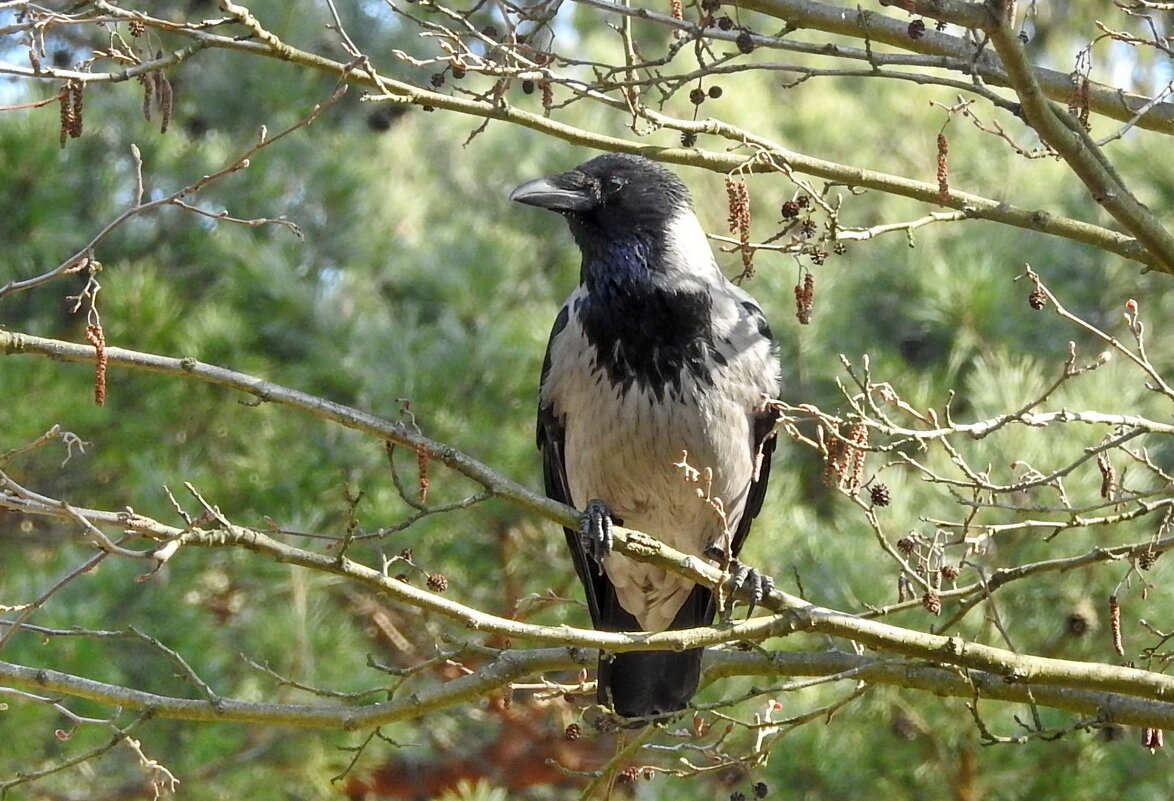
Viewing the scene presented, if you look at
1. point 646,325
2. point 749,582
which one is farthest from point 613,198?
point 749,582

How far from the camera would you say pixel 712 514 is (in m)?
4.31

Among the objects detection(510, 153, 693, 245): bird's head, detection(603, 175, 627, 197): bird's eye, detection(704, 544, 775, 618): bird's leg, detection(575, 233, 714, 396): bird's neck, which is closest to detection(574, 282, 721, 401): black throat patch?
detection(575, 233, 714, 396): bird's neck

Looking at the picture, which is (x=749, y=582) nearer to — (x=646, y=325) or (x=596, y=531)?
(x=596, y=531)

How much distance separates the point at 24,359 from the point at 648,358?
315 cm

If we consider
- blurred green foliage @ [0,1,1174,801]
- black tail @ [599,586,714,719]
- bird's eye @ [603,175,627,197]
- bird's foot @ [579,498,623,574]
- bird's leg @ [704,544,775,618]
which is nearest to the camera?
bird's leg @ [704,544,775,618]

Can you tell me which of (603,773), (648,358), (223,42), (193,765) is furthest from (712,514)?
(193,765)

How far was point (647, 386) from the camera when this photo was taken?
4.04 metres

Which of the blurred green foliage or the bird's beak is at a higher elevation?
the bird's beak

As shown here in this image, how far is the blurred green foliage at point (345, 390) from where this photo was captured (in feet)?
16.5

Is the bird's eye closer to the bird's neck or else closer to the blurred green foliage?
the bird's neck

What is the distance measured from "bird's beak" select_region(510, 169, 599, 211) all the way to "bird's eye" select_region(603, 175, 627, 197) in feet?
0.10

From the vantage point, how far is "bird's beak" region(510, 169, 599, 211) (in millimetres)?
4258

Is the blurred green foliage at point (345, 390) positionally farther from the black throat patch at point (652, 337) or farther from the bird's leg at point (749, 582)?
the bird's leg at point (749, 582)

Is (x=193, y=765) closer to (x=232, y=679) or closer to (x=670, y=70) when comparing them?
(x=232, y=679)
